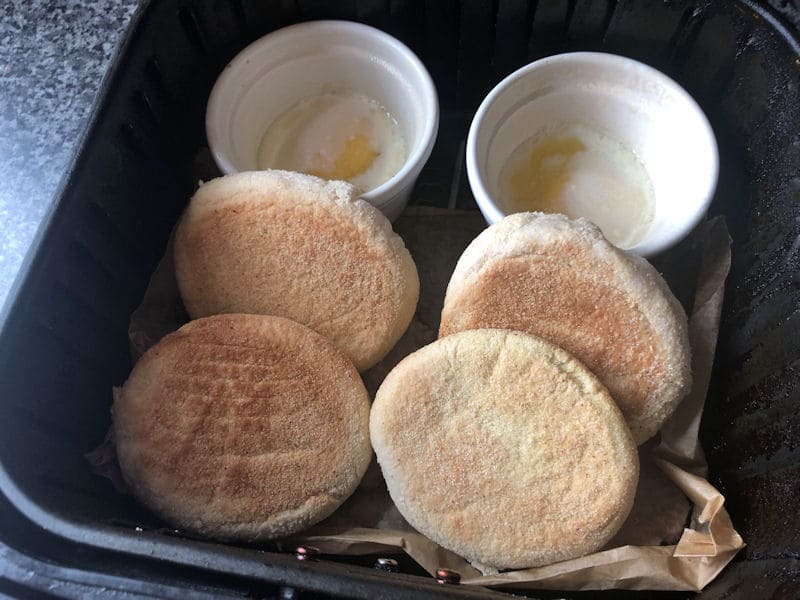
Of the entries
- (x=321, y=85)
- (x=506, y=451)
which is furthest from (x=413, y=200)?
(x=506, y=451)

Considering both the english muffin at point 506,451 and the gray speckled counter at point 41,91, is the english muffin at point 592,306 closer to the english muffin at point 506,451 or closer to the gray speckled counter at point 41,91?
the english muffin at point 506,451

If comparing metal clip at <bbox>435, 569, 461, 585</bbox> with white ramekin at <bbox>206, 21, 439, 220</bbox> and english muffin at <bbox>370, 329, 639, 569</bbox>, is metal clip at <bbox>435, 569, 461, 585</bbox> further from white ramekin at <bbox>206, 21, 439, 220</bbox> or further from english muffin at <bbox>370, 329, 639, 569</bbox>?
white ramekin at <bbox>206, 21, 439, 220</bbox>

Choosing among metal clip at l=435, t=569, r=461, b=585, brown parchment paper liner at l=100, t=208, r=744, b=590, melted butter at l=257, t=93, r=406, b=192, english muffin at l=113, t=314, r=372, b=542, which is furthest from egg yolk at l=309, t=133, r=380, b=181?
metal clip at l=435, t=569, r=461, b=585

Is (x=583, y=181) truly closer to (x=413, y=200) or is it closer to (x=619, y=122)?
(x=619, y=122)

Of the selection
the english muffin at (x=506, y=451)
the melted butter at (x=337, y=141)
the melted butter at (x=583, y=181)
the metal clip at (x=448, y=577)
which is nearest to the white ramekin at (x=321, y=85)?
the melted butter at (x=337, y=141)

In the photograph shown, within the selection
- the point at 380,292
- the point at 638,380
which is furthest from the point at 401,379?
the point at 638,380

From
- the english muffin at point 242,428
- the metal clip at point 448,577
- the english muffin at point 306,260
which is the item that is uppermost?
the english muffin at point 306,260

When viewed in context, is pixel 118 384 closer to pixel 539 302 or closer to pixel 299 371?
pixel 299 371
